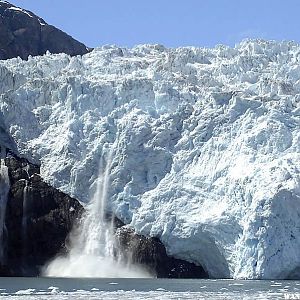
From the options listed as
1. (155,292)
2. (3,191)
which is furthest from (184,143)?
(155,292)

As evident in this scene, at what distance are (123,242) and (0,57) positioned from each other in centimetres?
2884

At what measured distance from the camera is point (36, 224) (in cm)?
4556

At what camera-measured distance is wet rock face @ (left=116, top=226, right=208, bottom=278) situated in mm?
42844

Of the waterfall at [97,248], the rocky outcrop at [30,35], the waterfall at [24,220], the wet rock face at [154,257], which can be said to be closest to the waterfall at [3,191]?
the waterfall at [24,220]

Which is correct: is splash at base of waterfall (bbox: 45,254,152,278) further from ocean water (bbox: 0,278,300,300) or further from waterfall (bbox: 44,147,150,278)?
ocean water (bbox: 0,278,300,300)

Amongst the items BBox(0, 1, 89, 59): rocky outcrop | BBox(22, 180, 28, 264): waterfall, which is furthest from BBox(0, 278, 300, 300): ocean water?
BBox(0, 1, 89, 59): rocky outcrop

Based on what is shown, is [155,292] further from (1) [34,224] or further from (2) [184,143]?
(1) [34,224]

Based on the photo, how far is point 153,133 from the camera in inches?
1783

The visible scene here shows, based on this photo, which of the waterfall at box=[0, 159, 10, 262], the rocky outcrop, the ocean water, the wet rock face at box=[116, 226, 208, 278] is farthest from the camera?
the rocky outcrop

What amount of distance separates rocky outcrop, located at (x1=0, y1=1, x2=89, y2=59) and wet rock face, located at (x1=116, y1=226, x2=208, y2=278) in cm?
3235

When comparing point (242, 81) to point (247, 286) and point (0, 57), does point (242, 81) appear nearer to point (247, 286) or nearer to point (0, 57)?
point (247, 286)

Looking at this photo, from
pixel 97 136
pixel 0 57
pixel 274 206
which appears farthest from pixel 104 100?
pixel 0 57

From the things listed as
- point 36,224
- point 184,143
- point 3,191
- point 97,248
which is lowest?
point 97,248

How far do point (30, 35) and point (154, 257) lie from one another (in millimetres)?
37908
